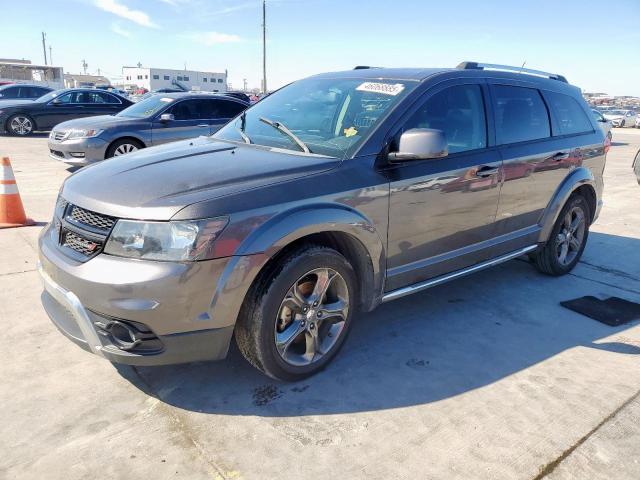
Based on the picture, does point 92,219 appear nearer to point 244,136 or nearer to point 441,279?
point 244,136

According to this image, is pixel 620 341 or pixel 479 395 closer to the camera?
pixel 479 395

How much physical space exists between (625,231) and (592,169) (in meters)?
2.49

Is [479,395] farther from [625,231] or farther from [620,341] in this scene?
[625,231]

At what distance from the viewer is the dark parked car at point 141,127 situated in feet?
28.7

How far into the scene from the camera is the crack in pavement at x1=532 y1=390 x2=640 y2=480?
2340mm

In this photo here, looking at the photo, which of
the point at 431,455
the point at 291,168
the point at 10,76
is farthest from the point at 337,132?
the point at 10,76

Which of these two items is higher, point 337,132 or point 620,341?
point 337,132

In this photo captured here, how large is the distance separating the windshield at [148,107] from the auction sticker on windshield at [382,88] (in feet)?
21.8

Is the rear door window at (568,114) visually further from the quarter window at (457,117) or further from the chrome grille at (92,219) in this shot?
the chrome grille at (92,219)

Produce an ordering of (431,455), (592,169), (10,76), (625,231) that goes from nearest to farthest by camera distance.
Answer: (431,455) < (592,169) < (625,231) < (10,76)

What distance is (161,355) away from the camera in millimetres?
2475

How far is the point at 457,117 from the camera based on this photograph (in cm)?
366

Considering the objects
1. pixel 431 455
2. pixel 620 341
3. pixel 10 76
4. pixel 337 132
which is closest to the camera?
pixel 431 455

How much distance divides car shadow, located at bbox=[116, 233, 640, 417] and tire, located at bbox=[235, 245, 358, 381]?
0.16m
